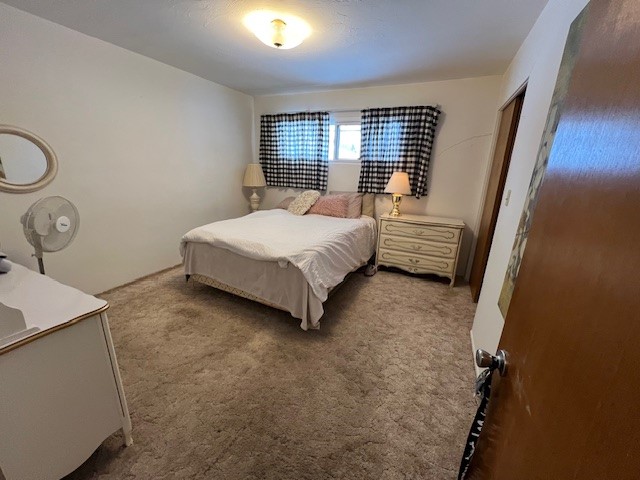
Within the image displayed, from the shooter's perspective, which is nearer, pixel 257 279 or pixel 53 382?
pixel 53 382

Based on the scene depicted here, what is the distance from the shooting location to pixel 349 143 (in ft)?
11.8

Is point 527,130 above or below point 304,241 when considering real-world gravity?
above

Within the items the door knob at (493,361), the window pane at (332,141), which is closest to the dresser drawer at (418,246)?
the window pane at (332,141)

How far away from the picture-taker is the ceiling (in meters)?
1.64

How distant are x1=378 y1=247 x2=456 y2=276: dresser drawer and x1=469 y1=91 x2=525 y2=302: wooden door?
290 mm

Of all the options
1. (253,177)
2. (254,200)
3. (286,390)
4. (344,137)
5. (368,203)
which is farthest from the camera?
(254,200)

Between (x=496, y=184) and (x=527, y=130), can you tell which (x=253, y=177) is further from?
(x=527, y=130)

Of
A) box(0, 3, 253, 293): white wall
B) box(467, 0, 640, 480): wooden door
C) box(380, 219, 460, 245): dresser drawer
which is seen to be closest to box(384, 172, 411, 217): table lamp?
box(380, 219, 460, 245): dresser drawer

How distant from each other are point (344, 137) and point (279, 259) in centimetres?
238

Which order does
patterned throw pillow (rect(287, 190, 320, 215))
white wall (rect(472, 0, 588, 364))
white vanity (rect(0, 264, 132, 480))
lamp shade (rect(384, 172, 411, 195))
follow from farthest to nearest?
patterned throw pillow (rect(287, 190, 320, 215)) < lamp shade (rect(384, 172, 411, 195)) < white wall (rect(472, 0, 588, 364)) < white vanity (rect(0, 264, 132, 480))

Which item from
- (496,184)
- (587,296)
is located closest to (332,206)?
(496,184)

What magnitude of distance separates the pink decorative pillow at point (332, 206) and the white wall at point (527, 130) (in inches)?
69.7

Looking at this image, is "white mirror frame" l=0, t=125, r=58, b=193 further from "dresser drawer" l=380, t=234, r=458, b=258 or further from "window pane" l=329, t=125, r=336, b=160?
"dresser drawer" l=380, t=234, r=458, b=258

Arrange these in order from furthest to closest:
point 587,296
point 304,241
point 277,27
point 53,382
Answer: point 304,241 → point 277,27 → point 53,382 → point 587,296
